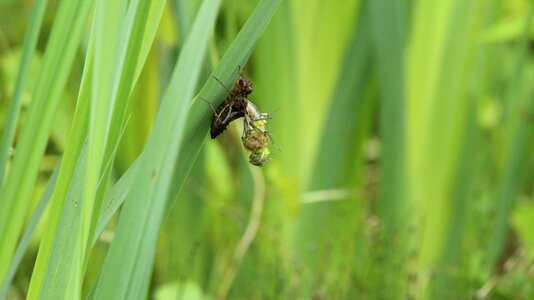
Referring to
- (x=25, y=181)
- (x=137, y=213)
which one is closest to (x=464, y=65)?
(x=25, y=181)

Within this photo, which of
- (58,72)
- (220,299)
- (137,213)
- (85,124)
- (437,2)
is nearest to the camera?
(137,213)

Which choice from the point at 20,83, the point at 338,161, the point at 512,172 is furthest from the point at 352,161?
the point at 20,83

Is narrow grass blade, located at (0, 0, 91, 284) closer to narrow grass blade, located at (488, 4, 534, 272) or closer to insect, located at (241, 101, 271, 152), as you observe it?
insect, located at (241, 101, 271, 152)

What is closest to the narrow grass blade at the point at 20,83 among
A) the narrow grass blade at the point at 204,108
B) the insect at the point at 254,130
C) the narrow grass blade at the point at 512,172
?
the narrow grass blade at the point at 204,108

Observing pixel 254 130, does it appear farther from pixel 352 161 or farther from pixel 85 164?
pixel 352 161

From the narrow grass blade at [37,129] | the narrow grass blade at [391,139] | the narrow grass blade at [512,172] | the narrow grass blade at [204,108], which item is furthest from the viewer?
the narrow grass blade at [512,172]

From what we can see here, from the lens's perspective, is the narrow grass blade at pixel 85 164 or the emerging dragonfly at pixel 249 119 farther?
the emerging dragonfly at pixel 249 119

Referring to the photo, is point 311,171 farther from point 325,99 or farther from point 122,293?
point 122,293

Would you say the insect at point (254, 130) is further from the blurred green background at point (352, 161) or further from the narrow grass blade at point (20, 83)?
the blurred green background at point (352, 161)
